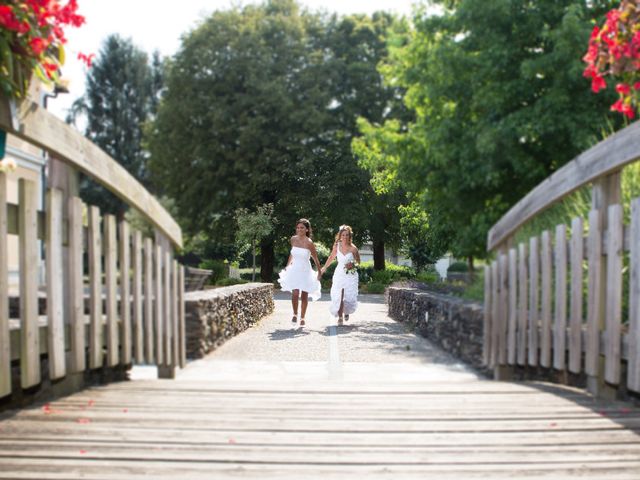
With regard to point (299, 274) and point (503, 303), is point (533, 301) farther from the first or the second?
point (299, 274)

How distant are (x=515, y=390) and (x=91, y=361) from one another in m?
2.89

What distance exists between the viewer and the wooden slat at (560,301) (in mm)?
4789

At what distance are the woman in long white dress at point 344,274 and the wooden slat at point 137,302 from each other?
6445 millimetres

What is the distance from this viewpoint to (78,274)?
443 cm

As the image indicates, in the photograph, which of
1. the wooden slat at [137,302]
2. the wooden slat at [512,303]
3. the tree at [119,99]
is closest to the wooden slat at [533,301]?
the wooden slat at [512,303]

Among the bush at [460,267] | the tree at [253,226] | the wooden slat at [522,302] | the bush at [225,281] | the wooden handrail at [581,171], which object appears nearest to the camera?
the wooden handrail at [581,171]

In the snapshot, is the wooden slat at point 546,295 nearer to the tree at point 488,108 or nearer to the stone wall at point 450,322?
the stone wall at point 450,322

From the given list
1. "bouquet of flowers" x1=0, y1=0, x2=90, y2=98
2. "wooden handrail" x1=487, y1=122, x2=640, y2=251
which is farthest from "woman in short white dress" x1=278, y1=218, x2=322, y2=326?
"bouquet of flowers" x1=0, y1=0, x2=90, y2=98

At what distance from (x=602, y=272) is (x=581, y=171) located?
0.71 metres

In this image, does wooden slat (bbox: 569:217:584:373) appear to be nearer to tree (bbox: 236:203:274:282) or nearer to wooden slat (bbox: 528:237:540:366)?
wooden slat (bbox: 528:237:540:366)

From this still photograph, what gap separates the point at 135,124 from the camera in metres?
39.7

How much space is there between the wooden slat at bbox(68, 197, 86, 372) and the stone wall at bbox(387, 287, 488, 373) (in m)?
3.45

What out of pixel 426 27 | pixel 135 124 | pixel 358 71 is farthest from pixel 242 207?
pixel 426 27

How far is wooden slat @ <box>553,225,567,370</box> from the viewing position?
4.79 metres
